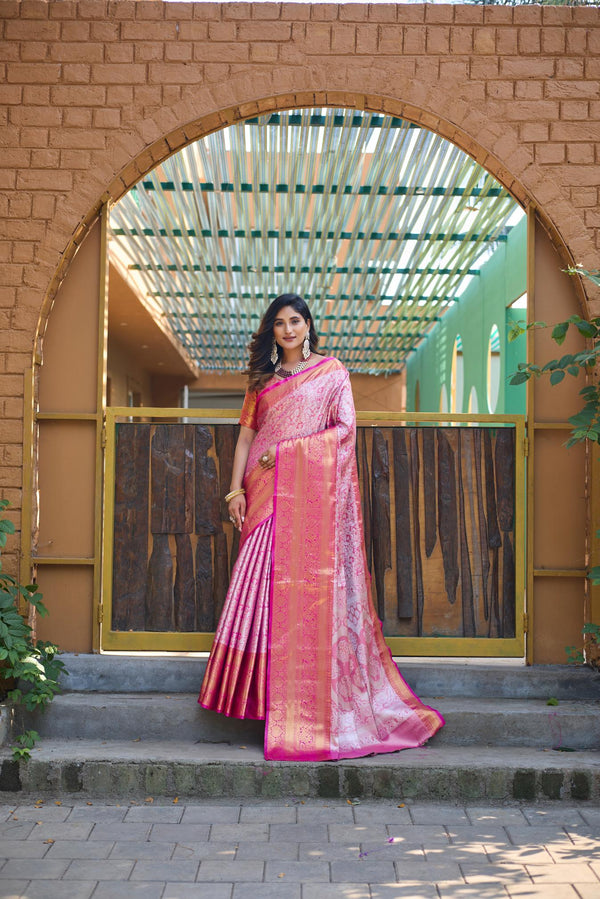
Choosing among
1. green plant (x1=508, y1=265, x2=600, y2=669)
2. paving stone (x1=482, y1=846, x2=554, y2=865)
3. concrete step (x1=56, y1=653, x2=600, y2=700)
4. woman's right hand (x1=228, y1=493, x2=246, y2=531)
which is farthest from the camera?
concrete step (x1=56, y1=653, x2=600, y2=700)

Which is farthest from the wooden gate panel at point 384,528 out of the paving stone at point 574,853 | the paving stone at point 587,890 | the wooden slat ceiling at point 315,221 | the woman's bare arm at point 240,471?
the wooden slat ceiling at point 315,221

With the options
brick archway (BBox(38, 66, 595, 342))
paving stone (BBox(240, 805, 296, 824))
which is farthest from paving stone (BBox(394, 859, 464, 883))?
brick archway (BBox(38, 66, 595, 342))

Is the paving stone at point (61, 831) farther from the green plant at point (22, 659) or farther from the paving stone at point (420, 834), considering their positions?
the paving stone at point (420, 834)

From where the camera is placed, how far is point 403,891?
2.45 metres

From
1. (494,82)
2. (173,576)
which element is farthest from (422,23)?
(173,576)

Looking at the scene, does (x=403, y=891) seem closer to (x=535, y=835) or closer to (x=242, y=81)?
(x=535, y=835)

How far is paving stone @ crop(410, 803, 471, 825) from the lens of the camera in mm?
2971

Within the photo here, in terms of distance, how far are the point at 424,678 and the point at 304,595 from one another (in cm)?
75

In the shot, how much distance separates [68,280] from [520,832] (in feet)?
9.13

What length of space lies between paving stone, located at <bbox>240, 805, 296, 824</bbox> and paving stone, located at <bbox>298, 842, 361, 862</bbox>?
20 centimetres

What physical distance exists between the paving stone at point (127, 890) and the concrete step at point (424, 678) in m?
1.30

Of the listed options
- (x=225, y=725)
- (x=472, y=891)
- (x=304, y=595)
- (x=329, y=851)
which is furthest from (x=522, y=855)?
(x=225, y=725)

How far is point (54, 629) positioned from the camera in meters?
3.91

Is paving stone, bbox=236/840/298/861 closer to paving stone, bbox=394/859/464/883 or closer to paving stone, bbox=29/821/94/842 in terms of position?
paving stone, bbox=394/859/464/883
